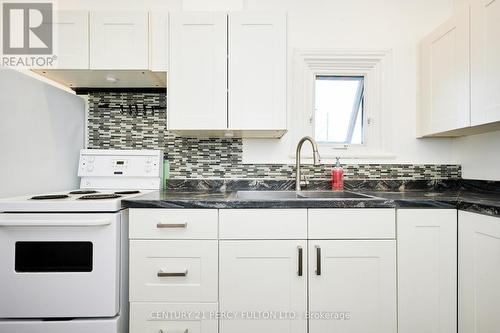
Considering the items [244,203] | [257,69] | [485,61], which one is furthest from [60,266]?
[485,61]

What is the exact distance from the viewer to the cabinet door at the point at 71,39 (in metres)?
1.66

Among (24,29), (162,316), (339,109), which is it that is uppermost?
(24,29)

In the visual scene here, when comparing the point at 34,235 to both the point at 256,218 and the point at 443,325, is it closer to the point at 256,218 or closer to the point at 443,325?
the point at 256,218

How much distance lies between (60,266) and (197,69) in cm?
128

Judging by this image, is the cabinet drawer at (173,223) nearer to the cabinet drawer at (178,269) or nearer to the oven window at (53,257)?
the cabinet drawer at (178,269)

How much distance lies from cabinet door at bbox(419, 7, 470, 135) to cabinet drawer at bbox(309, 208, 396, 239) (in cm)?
81

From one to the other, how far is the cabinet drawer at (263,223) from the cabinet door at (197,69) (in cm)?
66

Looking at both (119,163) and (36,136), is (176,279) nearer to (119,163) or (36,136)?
(119,163)

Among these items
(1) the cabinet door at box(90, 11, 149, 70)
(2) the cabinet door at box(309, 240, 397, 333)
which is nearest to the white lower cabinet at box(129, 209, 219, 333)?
(2) the cabinet door at box(309, 240, 397, 333)

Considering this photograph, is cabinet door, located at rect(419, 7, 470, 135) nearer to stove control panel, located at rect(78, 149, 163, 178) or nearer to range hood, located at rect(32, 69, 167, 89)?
range hood, located at rect(32, 69, 167, 89)

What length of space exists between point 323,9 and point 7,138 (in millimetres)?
2228

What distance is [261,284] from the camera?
52.4 inches

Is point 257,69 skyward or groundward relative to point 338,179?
skyward

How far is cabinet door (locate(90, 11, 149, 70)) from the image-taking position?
65.8 inches
